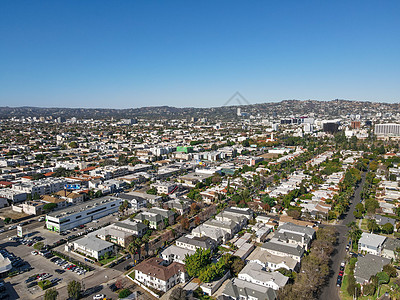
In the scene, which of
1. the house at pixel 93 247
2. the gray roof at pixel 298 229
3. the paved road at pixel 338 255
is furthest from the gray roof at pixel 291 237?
the house at pixel 93 247

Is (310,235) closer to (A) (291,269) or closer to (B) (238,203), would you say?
(A) (291,269)

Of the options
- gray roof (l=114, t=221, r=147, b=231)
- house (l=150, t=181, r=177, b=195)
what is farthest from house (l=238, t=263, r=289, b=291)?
house (l=150, t=181, r=177, b=195)

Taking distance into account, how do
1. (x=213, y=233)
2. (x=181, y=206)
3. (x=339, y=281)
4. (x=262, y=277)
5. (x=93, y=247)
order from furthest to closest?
(x=181, y=206) → (x=213, y=233) → (x=93, y=247) → (x=339, y=281) → (x=262, y=277)

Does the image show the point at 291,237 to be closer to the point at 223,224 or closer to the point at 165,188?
the point at 223,224

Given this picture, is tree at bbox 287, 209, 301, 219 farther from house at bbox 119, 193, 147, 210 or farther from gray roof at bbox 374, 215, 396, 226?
house at bbox 119, 193, 147, 210

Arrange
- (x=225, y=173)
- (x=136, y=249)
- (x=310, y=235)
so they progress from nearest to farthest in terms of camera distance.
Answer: (x=136, y=249)
(x=310, y=235)
(x=225, y=173)

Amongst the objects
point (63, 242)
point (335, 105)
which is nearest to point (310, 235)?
point (63, 242)

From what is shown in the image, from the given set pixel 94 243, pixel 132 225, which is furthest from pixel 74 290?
pixel 132 225
